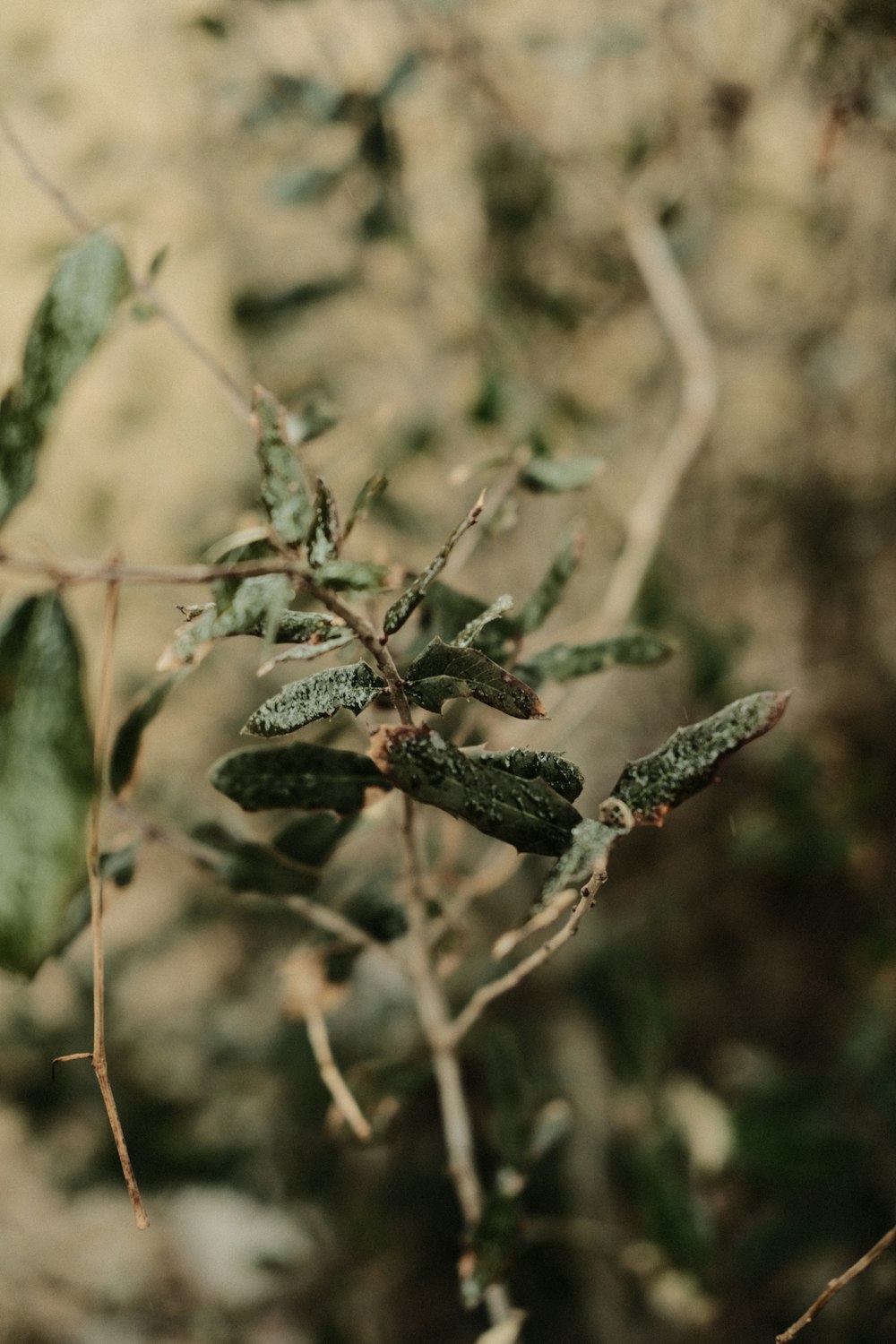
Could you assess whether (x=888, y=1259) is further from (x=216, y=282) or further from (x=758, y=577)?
(x=216, y=282)

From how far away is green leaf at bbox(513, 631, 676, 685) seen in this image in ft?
1.30

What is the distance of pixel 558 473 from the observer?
446 millimetres

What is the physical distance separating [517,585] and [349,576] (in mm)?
866

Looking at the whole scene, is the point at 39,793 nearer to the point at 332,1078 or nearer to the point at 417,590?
the point at 417,590

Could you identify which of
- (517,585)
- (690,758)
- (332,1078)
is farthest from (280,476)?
(517,585)

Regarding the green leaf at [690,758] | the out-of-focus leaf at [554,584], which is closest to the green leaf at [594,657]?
the out-of-focus leaf at [554,584]

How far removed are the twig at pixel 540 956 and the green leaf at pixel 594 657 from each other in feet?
0.37

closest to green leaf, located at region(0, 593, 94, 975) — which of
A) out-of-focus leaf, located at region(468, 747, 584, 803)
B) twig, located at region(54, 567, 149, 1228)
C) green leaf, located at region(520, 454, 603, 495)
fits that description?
twig, located at region(54, 567, 149, 1228)

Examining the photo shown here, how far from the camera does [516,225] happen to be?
106cm

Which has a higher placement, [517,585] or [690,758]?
[517,585]

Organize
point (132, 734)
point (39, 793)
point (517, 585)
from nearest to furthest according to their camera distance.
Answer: point (39, 793) → point (132, 734) → point (517, 585)

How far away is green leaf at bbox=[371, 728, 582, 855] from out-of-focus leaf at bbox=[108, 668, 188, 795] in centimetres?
14

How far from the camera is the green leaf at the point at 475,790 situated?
0.84 feet

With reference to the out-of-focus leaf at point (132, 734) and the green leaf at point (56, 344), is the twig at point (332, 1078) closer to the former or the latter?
the out-of-focus leaf at point (132, 734)
